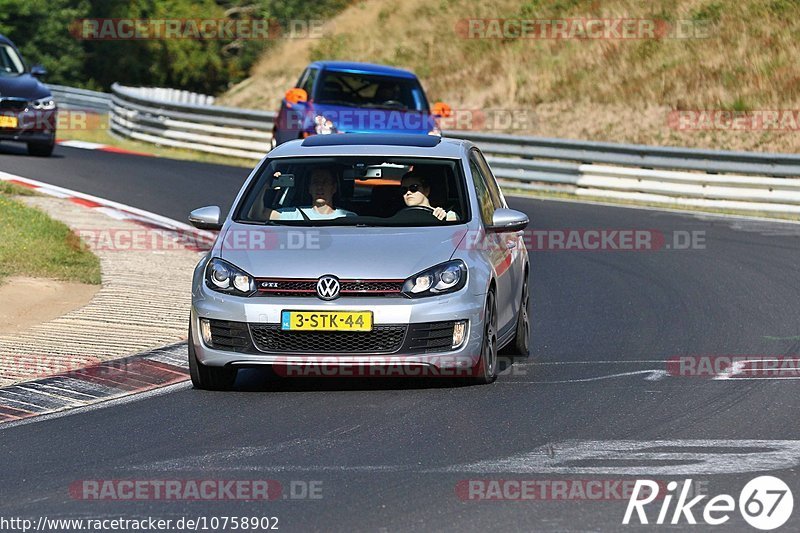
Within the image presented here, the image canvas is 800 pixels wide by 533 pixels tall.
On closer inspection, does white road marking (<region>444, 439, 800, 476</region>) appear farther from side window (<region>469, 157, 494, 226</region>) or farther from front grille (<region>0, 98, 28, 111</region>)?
front grille (<region>0, 98, 28, 111</region>)

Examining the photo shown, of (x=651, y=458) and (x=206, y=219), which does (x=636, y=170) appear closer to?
(x=206, y=219)

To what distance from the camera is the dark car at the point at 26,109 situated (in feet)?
83.2

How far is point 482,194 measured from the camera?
10922 millimetres

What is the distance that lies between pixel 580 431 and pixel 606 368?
232 cm

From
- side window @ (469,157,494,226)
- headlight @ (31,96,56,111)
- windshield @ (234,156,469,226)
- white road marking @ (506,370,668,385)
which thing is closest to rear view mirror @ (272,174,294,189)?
windshield @ (234,156,469,226)

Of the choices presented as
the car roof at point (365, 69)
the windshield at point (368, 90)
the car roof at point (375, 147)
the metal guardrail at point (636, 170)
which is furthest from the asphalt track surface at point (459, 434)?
the metal guardrail at point (636, 170)

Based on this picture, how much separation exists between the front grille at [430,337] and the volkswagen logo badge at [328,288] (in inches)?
19.7

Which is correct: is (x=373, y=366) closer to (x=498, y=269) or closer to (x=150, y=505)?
(x=498, y=269)

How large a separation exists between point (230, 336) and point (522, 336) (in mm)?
2575

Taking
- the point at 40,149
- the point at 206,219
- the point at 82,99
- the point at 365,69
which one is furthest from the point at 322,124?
the point at 82,99

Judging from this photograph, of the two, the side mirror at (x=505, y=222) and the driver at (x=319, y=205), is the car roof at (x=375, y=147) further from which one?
the side mirror at (x=505, y=222)

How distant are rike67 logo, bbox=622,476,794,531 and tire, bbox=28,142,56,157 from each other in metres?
20.7

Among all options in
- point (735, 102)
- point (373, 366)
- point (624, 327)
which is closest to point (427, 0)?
point (735, 102)

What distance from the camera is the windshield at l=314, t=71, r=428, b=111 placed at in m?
22.9
